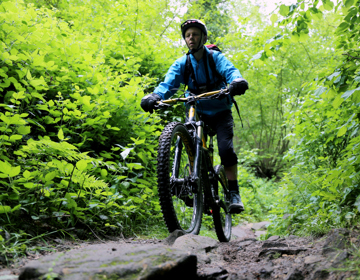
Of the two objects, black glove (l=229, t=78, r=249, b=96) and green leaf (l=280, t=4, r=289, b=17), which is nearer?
green leaf (l=280, t=4, r=289, b=17)

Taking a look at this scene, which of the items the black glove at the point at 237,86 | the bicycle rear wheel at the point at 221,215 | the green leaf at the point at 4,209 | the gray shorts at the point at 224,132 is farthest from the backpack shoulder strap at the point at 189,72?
the green leaf at the point at 4,209

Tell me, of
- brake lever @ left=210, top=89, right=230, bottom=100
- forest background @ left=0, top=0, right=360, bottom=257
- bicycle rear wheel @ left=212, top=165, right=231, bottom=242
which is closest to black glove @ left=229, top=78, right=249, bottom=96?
brake lever @ left=210, top=89, right=230, bottom=100

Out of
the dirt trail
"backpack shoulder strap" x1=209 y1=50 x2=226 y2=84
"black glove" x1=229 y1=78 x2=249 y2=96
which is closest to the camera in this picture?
the dirt trail

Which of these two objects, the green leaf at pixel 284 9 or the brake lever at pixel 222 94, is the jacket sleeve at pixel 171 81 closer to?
the brake lever at pixel 222 94

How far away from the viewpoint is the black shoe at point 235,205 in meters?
3.77

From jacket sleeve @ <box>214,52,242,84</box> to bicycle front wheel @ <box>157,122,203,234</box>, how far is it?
98 cm

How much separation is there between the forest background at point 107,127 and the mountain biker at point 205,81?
379 mm

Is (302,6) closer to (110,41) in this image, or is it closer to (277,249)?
(277,249)

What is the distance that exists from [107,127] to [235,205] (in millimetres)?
2032

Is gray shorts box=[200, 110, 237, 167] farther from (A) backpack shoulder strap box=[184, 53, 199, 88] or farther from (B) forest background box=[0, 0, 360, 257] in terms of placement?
(B) forest background box=[0, 0, 360, 257]

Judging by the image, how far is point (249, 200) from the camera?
862 centimetres

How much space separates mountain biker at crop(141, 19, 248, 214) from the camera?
3.26 m

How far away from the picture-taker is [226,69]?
10.7 feet

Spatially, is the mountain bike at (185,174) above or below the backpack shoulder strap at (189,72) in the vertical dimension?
below
